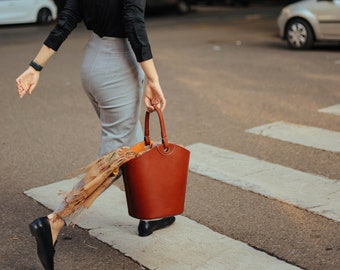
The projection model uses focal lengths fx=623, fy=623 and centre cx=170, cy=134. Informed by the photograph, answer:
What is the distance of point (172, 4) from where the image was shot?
25062 millimetres

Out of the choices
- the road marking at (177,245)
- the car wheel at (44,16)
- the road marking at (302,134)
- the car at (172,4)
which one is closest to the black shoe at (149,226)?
the road marking at (177,245)

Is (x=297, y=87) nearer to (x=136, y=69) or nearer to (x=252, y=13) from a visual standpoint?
(x=136, y=69)

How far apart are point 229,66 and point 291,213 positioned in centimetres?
675

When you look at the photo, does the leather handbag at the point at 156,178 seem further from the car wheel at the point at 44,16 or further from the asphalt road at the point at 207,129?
the car wheel at the point at 44,16

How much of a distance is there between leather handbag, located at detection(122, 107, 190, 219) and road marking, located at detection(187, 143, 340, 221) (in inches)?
52.4

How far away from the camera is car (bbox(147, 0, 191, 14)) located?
24453mm

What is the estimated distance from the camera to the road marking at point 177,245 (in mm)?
3660

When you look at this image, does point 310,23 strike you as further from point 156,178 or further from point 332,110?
point 156,178

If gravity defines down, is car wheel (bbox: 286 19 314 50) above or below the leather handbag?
below

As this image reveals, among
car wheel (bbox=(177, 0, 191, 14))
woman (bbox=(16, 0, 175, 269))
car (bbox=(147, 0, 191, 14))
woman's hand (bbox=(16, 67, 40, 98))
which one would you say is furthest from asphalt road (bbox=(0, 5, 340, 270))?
car wheel (bbox=(177, 0, 191, 14))

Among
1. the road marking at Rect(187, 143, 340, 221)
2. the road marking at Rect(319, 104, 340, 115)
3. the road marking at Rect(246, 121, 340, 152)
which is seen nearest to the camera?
the road marking at Rect(187, 143, 340, 221)

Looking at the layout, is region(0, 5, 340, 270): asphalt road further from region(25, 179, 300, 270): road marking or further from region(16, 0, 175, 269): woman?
region(16, 0, 175, 269): woman

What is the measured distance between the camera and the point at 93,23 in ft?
11.7

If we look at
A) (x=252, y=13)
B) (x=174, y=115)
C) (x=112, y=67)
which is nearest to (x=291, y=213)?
(x=112, y=67)
